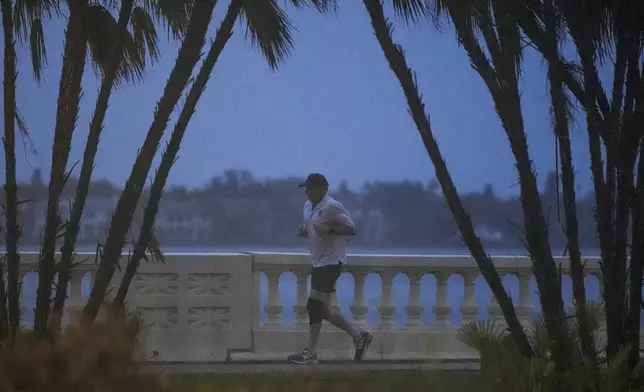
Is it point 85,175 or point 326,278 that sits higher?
point 85,175

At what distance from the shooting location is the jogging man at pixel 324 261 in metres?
10.4

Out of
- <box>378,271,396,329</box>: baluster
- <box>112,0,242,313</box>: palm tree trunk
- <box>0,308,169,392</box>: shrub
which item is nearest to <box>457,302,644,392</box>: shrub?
<box>0,308,169,392</box>: shrub

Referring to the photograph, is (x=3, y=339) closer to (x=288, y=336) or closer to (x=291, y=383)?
(x=291, y=383)

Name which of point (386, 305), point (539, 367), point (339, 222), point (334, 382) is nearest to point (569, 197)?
point (539, 367)

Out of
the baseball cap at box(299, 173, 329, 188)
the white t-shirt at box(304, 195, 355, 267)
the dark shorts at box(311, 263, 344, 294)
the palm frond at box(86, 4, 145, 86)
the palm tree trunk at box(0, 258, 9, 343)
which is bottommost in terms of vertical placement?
the palm tree trunk at box(0, 258, 9, 343)

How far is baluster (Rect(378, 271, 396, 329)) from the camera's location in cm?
1154

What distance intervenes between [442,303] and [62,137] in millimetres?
5768

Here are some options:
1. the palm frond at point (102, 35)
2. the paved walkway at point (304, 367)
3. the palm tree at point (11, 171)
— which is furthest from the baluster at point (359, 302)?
the palm tree at point (11, 171)

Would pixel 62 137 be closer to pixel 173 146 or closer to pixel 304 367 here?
pixel 173 146

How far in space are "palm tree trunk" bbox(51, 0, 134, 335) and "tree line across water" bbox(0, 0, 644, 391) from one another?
0.03ft

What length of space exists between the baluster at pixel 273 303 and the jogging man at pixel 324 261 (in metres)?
0.79

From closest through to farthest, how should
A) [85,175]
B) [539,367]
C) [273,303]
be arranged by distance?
[539,367] < [85,175] < [273,303]

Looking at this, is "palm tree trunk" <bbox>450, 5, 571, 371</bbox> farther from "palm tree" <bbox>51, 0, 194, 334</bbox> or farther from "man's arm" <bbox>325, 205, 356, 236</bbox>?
"man's arm" <bbox>325, 205, 356, 236</bbox>

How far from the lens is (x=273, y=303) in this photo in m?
11.4
